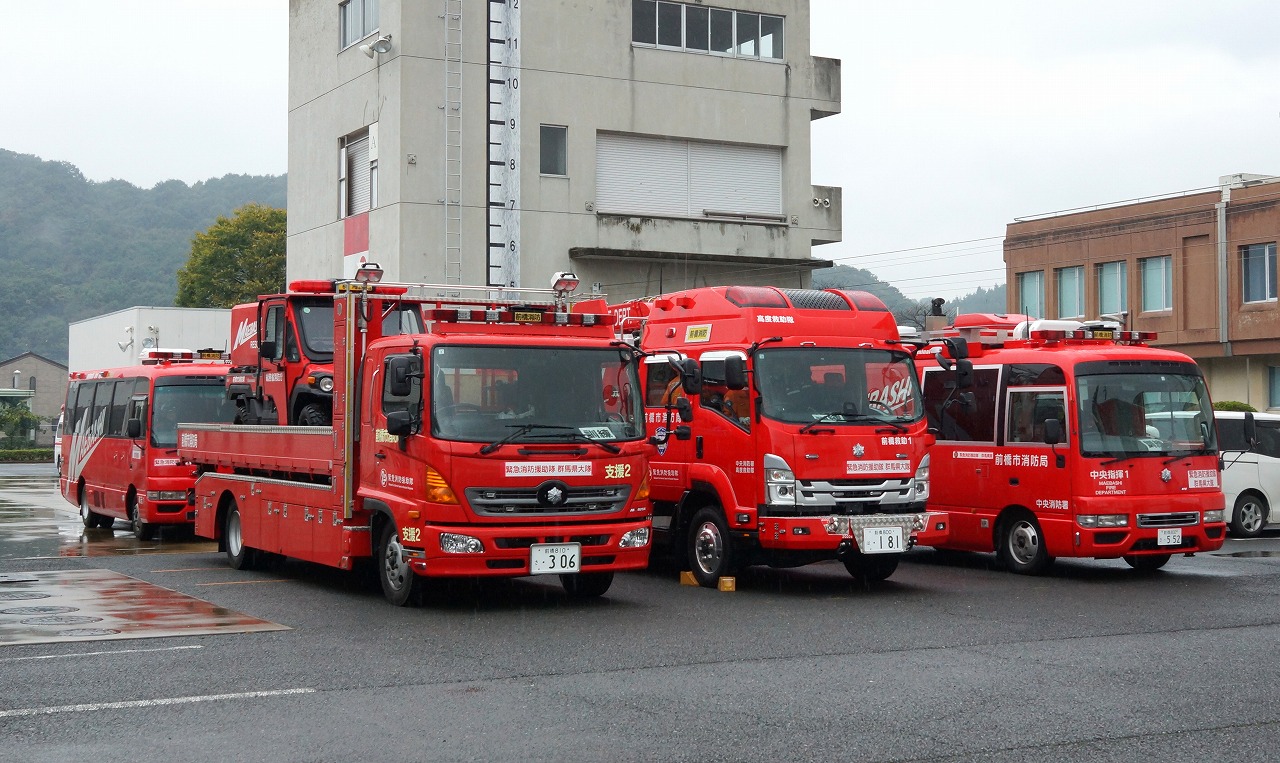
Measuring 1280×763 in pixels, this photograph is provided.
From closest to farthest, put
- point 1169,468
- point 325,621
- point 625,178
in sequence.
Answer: point 325,621
point 1169,468
point 625,178

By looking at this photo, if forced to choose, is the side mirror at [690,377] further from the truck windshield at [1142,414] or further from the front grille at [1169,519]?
the front grille at [1169,519]

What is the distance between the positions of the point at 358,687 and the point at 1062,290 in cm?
3808

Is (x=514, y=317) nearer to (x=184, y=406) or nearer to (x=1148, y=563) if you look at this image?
(x=1148, y=563)

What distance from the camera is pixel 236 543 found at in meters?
16.4

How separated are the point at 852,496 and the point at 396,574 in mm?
4512

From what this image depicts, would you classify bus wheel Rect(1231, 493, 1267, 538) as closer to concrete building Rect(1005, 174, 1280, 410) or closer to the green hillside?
concrete building Rect(1005, 174, 1280, 410)

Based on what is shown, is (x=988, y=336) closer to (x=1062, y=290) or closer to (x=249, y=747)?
(x=249, y=747)

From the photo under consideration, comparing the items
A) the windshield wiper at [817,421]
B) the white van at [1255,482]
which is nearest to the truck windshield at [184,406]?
the windshield wiper at [817,421]

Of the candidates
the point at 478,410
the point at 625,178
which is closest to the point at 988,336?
the point at 478,410

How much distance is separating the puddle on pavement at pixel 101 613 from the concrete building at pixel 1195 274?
3056 cm

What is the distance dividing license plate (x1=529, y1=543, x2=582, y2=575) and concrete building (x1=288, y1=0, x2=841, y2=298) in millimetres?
17213

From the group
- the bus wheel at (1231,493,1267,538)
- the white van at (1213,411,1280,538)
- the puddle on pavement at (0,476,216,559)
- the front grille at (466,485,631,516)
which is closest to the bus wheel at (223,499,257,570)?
the puddle on pavement at (0,476,216,559)

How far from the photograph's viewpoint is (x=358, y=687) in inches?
345

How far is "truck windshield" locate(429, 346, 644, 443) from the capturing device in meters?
12.1
